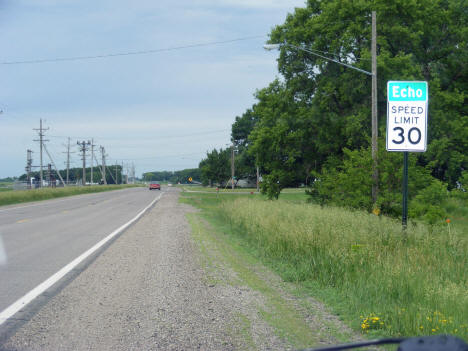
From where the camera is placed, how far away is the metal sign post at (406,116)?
10422mm

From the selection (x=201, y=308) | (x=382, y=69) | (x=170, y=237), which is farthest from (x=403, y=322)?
(x=382, y=69)

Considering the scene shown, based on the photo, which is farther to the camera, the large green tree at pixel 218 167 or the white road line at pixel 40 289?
the large green tree at pixel 218 167

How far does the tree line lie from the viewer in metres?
26.4

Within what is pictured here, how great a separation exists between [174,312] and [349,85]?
23099 mm

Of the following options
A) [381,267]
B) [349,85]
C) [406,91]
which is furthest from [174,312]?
[349,85]

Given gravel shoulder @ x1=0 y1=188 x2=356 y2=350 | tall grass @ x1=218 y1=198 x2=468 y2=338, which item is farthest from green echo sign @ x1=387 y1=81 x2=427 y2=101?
gravel shoulder @ x1=0 y1=188 x2=356 y2=350

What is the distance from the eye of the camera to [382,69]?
2520cm

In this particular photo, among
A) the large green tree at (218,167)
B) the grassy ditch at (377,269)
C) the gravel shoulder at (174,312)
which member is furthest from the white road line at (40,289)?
the large green tree at (218,167)

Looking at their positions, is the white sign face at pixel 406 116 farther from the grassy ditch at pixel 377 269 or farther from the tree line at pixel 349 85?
the tree line at pixel 349 85

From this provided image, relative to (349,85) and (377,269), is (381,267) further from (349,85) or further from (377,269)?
(349,85)

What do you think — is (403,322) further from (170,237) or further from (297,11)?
(297,11)

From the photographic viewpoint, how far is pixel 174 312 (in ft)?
20.4

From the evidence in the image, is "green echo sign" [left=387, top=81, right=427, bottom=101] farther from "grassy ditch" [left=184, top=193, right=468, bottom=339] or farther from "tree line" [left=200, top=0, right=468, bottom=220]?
"tree line" [left=200, top=0, right=468, bottom=220]

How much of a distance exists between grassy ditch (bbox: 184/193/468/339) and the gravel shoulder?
0.50 metres
